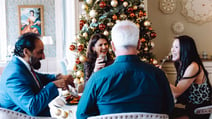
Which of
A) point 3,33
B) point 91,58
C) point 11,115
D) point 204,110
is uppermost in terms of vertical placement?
point 3,33

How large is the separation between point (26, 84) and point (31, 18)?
262 inches

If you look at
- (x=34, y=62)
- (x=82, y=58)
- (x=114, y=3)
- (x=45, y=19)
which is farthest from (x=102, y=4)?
(x=45, y=19)

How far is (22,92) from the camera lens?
155 centimetres

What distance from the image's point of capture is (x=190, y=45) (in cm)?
230

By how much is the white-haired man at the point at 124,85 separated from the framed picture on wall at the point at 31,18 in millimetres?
6712

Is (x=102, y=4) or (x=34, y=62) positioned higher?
(x=102, y=4)

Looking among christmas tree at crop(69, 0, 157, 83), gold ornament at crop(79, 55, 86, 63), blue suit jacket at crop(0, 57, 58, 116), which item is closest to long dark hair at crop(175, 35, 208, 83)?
blue suit jacket at crop(0, 57, 58, 116)

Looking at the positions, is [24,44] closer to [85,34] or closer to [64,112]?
[64,112]

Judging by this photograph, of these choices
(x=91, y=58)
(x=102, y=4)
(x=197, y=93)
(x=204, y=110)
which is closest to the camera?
Result: (x=204, y=110)

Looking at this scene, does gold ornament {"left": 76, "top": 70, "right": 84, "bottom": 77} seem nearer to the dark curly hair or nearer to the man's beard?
the man's beard

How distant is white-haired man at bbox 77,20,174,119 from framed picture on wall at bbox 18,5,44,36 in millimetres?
6712

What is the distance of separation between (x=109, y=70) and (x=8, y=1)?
7.27 meters

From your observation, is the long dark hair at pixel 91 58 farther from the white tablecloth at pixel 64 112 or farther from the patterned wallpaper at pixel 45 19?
the patterned wallpaper at pixel 45 19

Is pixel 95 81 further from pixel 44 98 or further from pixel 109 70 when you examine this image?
pixel 44 98
